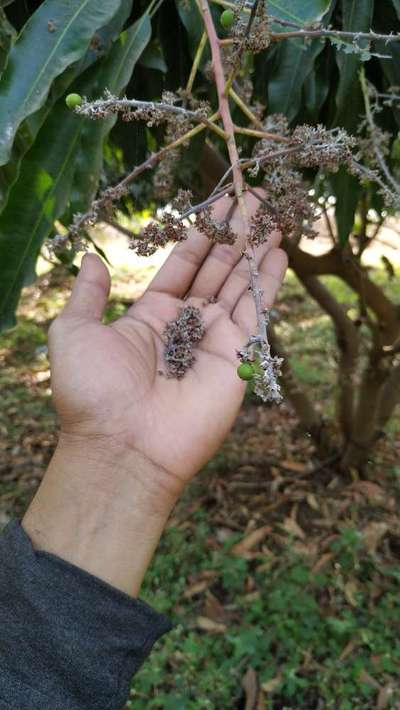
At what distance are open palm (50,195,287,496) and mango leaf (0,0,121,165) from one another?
0.28m

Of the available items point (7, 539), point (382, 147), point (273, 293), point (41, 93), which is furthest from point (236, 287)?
point (7, 539)

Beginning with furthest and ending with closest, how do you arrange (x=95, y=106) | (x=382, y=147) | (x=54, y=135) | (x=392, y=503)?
(x=392, y=503) < (x=382, y=147) < (x=54, y=135) < (x=95, y=106)

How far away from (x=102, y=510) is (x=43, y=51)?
707 millimetres

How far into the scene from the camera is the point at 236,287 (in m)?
1.14

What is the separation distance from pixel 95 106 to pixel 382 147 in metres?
0.55

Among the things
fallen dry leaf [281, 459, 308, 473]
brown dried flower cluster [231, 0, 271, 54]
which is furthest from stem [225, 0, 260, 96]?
fallen dry leaf [281, 459, 308, 473]

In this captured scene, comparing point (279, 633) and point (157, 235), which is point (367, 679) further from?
point (157, 235)

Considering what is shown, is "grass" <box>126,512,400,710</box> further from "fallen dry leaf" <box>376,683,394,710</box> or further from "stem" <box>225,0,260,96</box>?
"stem" <box>225,0,260,96</box>

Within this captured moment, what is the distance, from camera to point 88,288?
3.52 ft

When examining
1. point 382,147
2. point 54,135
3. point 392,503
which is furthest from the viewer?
point 392,503

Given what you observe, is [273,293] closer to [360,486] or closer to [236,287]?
[236,287]

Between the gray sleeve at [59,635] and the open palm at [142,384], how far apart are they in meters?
0.22

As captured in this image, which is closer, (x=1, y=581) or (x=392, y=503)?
(x=1, y=581)

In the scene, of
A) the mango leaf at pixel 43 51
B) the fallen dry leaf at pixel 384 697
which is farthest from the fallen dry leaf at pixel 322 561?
the mango leaf at pixel 43 51
